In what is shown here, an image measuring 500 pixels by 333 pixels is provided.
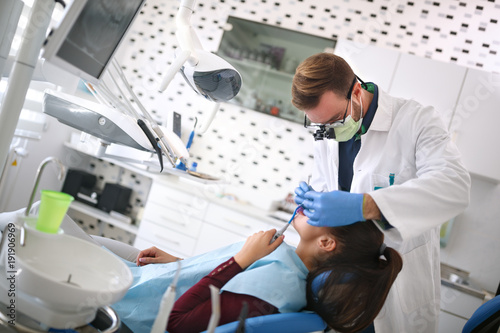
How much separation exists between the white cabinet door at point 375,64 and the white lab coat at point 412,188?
61.5 inches

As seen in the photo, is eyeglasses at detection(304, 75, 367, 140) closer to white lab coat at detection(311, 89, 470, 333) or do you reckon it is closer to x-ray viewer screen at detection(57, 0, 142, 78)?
white lab coat at detection(311, 89, 470, 333)

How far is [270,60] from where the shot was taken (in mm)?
3705

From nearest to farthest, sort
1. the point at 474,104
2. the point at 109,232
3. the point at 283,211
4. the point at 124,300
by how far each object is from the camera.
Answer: the point at 124,300 → the point at 474,104 → the point at 283,211 → the point at 109,232

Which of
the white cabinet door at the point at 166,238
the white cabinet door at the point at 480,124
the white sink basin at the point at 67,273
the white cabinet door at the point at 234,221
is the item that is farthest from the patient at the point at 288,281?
the white cabinet door at the point at 480,124

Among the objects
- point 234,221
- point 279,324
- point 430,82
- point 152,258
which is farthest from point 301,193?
point 430,82

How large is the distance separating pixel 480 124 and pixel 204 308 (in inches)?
106

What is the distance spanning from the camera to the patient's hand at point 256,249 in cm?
135

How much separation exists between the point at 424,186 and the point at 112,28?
1.07 metres

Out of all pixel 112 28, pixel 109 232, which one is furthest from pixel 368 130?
pixel 109 232

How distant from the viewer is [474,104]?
3076mm

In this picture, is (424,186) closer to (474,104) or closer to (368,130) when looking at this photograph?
(368,130)

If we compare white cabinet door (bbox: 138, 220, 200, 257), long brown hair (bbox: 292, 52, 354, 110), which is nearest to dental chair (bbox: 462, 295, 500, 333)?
long brown hair (bbox: 292, 52, 354, 110)

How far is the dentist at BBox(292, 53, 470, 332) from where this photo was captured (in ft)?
4.50

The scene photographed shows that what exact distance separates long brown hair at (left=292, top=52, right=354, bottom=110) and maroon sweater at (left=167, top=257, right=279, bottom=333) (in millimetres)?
712
